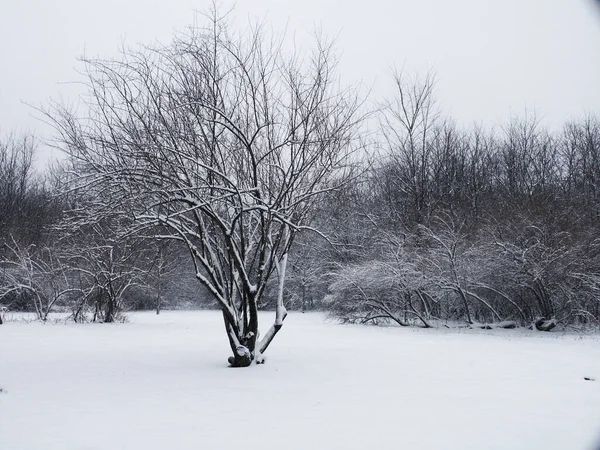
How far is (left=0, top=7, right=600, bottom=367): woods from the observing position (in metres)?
9.20

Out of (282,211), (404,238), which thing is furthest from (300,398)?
(404,238)

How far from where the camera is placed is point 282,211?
10.1 m

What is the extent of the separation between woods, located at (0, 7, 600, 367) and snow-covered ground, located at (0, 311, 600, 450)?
1808 millimetres

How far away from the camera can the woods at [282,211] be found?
30.2ft

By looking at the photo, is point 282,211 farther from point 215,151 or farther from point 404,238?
point 404,238

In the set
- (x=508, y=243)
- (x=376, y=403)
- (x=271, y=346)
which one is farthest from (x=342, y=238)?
(x=376, y=403)

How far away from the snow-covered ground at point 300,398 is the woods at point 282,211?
1.81 metres

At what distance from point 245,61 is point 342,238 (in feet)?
74.3

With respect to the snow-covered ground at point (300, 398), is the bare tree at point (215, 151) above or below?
above

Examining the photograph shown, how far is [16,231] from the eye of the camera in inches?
1233

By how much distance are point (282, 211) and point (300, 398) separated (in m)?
4.10

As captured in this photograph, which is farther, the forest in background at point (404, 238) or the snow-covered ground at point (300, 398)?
the forest in background at point (404, 238)

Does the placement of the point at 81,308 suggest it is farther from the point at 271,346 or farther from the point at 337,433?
the point at 337,433

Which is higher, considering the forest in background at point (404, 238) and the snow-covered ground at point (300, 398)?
the forest in background at point (404, 238)
